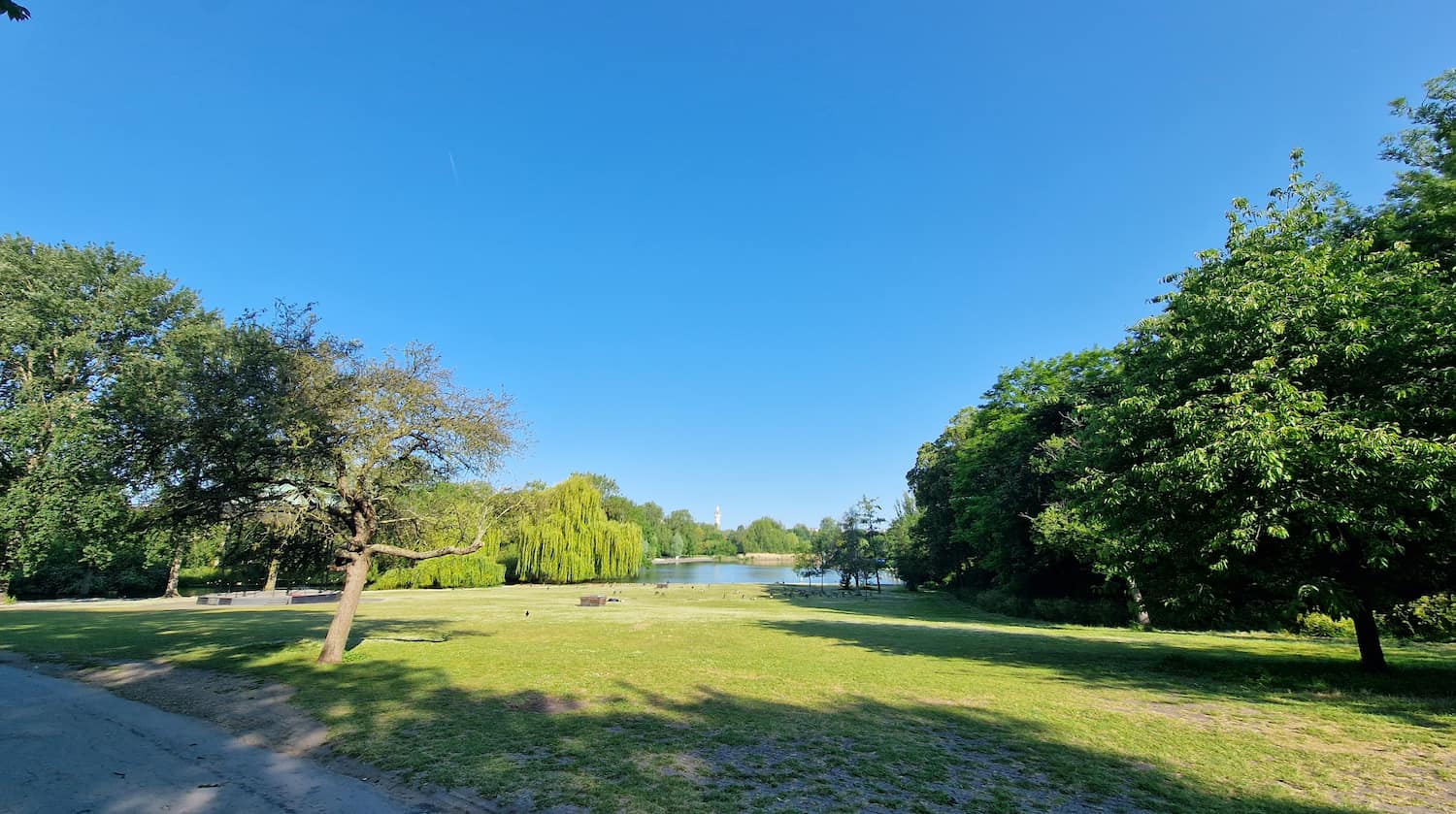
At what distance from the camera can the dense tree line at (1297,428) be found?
8.88m

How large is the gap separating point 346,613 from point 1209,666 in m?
18.4

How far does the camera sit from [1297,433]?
8.80m

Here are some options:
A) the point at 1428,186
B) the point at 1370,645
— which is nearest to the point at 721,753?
the point at 1370,645

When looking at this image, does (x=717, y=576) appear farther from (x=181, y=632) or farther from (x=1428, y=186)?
(x=1428, y=186)

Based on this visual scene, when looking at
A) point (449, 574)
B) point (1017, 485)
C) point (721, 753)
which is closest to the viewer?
point (721, 753)

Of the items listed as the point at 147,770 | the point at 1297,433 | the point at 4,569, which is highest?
the point at 1297,433

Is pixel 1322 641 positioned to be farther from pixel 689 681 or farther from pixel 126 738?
pixel 126 738

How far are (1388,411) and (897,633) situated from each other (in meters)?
14.1

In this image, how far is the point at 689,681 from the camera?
11.2m

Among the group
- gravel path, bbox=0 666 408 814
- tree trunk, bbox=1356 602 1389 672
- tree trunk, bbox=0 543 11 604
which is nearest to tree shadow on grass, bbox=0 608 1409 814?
gravel path, bbox=0 666 408 814

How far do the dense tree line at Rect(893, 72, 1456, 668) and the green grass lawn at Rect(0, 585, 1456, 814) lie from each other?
6.30ft

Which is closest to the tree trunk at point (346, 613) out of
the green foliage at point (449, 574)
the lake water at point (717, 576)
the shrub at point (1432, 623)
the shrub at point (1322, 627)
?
the shrub at point (1432, 623)

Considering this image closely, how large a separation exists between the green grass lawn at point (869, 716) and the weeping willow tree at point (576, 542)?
3276cm

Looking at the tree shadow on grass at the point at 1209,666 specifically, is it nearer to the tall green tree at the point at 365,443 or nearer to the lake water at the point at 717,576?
the tall green tree at the point at 365,443
